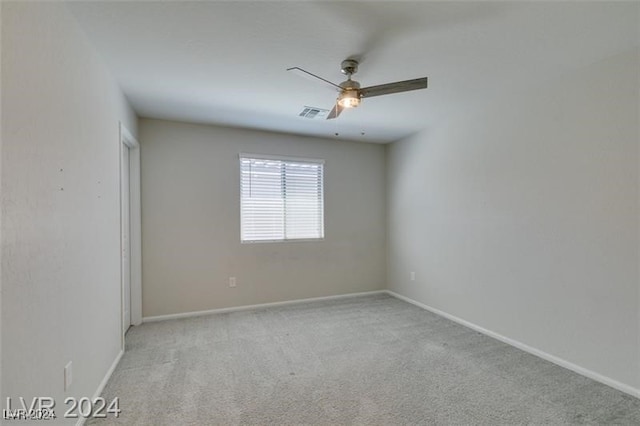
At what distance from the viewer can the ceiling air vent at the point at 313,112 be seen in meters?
3.35

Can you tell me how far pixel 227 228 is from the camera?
4.00 meters

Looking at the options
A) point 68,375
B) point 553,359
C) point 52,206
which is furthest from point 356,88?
point 553,359

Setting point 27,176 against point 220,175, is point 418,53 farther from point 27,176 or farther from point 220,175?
point 220,175

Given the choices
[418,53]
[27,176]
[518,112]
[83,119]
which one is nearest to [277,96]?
[418,53]

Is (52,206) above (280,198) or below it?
below

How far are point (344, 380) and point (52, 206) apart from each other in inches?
85.6

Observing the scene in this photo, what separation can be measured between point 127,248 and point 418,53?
3.47 metres

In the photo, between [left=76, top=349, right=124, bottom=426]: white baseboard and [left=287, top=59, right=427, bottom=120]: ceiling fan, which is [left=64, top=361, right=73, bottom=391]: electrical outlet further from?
[left=287, top=59, right=427, bottom=120]: ceiling fan

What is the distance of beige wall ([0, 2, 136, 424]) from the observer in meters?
1.25

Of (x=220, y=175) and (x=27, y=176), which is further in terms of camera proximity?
(x=220, y=175)

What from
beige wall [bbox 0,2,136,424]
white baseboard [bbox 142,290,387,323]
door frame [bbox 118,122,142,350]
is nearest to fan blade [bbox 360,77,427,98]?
beige wall [bbox 0,2,136,424]

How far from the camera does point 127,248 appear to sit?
340 centimetres

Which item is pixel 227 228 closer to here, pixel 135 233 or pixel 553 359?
pixel 135 233

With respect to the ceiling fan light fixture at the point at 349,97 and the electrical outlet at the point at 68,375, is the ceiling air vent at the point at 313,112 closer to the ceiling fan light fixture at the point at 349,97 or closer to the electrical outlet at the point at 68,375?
the ceiling fan light fixture at the point at 349,97
